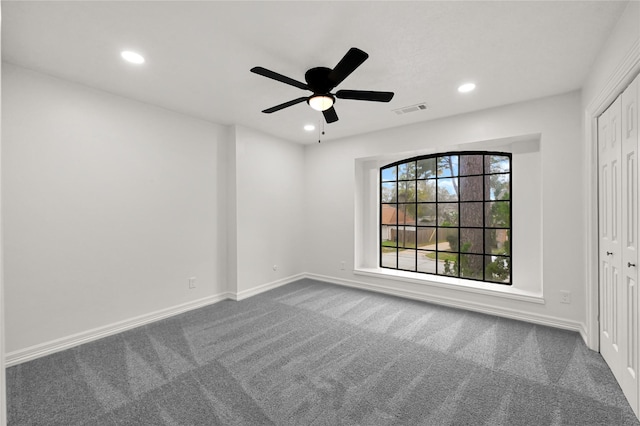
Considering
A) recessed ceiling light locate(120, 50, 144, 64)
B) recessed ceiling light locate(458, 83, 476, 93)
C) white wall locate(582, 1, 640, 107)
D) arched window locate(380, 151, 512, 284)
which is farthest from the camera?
arched window locate(380, 151, 512, 284)

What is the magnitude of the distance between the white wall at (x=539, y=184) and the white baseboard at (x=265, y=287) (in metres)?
0.85

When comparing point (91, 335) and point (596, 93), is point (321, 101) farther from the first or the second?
point (91, 335)

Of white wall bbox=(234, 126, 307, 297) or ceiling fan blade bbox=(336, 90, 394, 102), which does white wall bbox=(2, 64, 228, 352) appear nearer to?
white wall bbox=(234, 126, 307, 297)

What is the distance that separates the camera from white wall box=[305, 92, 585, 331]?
10.3 feet

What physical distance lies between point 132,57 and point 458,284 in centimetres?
427

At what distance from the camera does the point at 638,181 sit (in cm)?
189

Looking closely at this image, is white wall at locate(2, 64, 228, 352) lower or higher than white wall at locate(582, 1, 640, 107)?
lower

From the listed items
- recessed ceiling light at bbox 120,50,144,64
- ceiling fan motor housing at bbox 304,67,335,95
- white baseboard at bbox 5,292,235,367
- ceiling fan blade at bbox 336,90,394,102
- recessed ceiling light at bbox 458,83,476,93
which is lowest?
white baseboard at bbox 5,292,235,367

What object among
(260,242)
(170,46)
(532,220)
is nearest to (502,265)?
(532,220)

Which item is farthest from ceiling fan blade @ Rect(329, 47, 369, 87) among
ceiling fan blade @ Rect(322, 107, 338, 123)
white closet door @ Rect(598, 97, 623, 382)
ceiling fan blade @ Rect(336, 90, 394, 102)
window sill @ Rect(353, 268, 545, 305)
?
window sill @ Rect(353, 268, 545, 305)

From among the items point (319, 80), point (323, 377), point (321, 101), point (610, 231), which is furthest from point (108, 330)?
point (610, 231)

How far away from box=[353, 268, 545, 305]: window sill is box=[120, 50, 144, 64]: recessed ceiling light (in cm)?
381

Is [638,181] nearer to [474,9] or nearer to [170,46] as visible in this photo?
[474,9]

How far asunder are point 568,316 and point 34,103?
5.62 m
